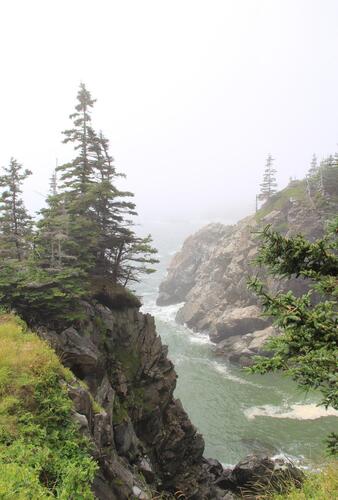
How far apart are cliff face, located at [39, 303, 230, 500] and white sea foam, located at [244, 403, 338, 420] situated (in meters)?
14.3

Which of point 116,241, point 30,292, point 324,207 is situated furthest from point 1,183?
point 324,207

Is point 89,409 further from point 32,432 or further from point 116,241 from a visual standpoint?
Answer: point 116,241

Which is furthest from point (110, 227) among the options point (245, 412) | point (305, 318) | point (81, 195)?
point (245, 412)

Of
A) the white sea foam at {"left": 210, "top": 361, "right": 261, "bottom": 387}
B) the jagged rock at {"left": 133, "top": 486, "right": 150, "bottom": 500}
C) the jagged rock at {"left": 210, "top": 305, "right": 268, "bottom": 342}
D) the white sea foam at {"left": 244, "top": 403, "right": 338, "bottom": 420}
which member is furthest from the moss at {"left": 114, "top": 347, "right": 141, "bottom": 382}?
the jagged rock at {"left": 210, "top": 305, "right": 268, "bottom": 342}

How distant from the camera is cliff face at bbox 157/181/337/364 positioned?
63500 mm

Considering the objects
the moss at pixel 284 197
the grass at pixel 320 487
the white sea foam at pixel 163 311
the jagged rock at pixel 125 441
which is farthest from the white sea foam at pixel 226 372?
the grass at pixel 320 487

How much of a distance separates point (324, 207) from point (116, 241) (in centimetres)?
5498

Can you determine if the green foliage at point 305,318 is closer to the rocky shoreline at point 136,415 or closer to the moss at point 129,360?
the rocky shoreline at point 136,415

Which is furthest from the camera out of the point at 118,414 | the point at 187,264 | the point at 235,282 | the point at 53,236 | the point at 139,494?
the point at 187,264

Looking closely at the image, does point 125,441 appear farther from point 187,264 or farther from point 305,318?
point 187,264

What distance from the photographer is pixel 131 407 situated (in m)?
22.2

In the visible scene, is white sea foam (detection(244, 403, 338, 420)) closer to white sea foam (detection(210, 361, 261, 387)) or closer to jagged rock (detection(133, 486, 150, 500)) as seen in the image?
white sea foam (detection(210, 361, 261, 387))

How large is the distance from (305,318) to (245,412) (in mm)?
40258

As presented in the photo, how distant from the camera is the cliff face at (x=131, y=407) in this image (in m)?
13.3
